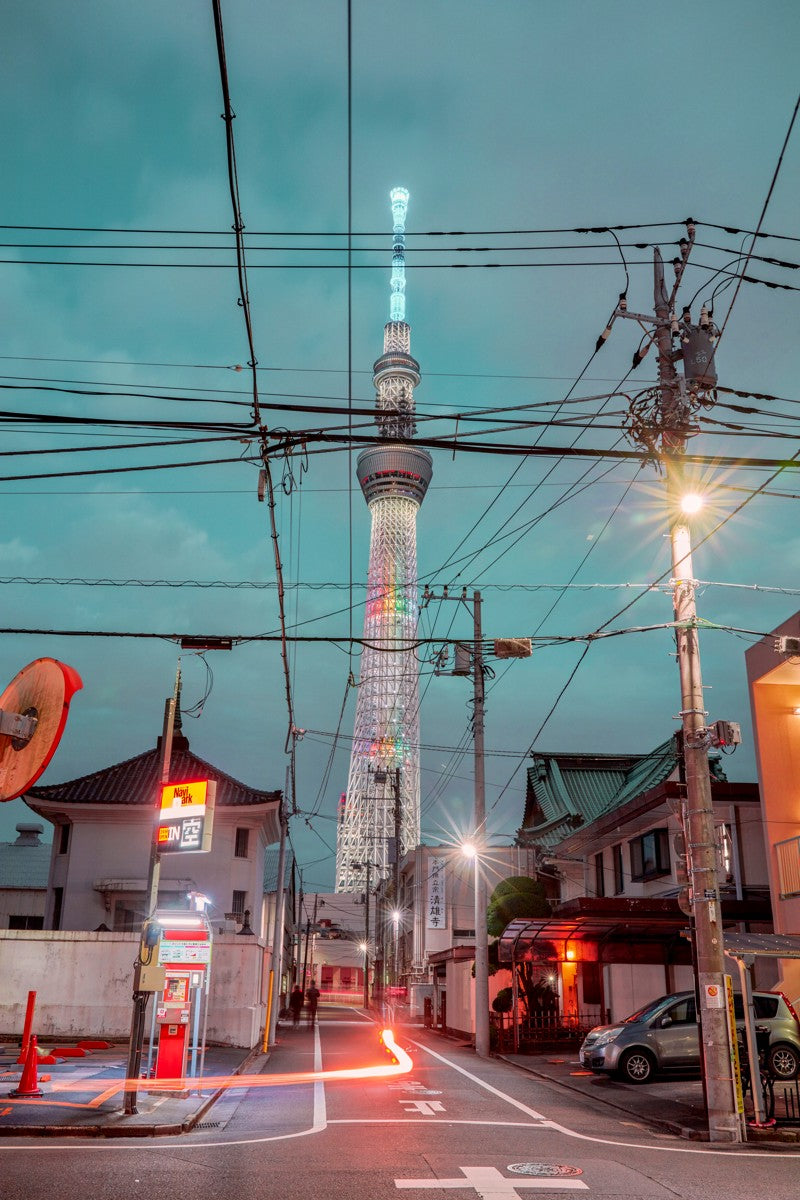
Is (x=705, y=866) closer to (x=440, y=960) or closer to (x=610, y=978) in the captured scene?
(x=610, y=978)

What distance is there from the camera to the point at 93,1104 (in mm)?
14523

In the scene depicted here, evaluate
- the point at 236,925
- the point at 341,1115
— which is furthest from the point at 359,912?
the point at 341,1115

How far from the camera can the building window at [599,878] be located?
37.3 metres

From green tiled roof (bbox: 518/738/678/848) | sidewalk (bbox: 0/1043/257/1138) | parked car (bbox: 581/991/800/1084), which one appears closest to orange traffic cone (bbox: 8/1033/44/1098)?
sidewalk (bbox: 0/1043/257/1138)

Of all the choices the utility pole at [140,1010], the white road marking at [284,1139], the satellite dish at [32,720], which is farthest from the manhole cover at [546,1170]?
the satellite dish at [32,720]

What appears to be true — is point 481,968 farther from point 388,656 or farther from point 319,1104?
point 388,656

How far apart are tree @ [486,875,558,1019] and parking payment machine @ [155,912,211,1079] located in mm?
15077

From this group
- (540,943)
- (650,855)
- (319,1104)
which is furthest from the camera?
(650,855)

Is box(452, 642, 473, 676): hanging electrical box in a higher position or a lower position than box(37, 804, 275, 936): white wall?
higher

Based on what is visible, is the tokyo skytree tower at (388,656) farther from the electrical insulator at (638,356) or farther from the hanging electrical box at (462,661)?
the electrical insulator at (638,356)

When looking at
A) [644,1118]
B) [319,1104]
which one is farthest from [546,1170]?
[319,1104]

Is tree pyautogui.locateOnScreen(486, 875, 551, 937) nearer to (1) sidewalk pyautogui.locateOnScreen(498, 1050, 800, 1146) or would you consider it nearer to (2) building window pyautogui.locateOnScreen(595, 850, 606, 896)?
(2) building window pyautogui.locateOnScreen(595, 850, 606, 896)

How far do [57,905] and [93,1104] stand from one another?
22017mm

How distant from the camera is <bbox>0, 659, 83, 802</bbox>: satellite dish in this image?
5930 mm
